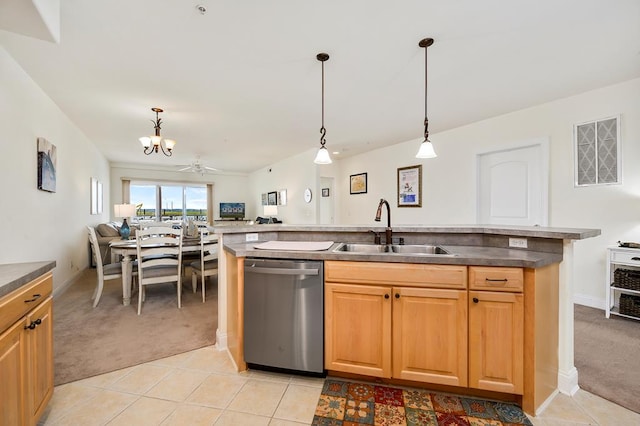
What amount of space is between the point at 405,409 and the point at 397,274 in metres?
0.76

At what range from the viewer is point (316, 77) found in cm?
271

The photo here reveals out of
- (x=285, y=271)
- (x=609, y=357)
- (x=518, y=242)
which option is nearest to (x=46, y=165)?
(x=285, y=271)

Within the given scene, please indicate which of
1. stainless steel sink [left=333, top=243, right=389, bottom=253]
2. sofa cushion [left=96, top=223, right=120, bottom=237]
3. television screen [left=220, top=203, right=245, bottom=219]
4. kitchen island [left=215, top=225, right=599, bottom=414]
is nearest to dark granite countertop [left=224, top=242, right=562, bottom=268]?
kitchen island [left=215, top=225, right=599, bottom=414]

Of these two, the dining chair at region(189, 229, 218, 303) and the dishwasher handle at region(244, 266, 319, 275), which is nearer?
the dishwasher handle at region(244, 266, 319, 275)

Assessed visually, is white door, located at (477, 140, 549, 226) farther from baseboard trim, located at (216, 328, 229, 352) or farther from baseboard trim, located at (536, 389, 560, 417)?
baseboard trim, located at (216, 328, 229, 352)

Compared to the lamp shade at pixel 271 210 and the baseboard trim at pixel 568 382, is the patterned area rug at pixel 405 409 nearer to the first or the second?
the baseboard trim at pixel 568 382

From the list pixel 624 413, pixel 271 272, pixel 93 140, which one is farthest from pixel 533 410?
pixel 93 140

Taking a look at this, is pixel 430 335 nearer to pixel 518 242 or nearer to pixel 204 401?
pixel 518 242

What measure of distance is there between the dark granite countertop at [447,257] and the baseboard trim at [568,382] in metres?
0.72

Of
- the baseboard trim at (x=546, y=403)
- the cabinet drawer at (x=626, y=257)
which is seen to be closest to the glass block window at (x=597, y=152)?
the cabinet drawer at (x=626, y=257)

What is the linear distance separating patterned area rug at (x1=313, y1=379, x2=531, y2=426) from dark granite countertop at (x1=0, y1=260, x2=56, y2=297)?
60.2 inches

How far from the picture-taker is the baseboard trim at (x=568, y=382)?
1.67 meters

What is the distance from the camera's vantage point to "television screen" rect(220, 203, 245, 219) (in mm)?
9258

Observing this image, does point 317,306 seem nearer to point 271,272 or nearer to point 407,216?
point 271,272
